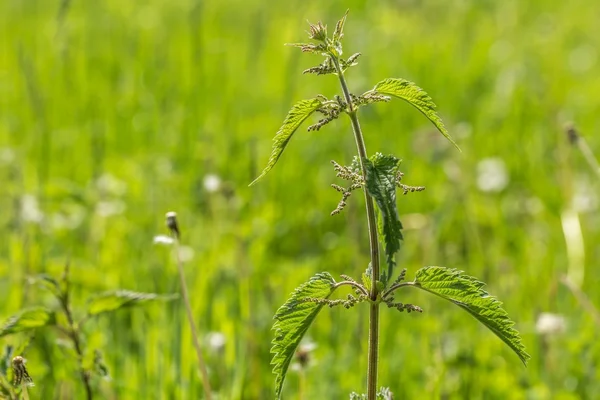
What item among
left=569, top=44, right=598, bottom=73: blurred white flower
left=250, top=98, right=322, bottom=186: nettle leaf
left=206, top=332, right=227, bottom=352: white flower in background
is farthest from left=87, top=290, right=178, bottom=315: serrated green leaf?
left=569, top=44, right=598, bottom=73: blurred white flower

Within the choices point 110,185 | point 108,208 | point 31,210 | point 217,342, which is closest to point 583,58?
point 110,185

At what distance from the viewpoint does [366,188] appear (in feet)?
4.07

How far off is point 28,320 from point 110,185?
7.00ft

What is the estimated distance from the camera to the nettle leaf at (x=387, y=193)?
1200 millimetres

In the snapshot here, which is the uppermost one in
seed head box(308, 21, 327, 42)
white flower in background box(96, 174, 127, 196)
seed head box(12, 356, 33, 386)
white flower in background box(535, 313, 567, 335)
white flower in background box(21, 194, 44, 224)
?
white flower in background box(96, 174, 127, 196)

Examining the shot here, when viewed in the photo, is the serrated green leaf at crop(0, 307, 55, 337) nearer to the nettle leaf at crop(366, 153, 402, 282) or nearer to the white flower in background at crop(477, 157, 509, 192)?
the nettle leaf at crop(366, 153, 402, 282)

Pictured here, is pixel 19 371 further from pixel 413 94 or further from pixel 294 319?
pixel 413 94

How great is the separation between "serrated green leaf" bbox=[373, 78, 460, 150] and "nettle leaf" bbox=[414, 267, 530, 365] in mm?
191

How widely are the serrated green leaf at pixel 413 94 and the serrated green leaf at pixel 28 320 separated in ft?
2.90

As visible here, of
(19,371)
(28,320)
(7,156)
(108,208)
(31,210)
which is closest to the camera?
(19,371)

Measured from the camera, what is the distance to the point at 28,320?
71.8 inches

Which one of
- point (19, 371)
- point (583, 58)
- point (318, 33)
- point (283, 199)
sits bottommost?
point (19, 371)

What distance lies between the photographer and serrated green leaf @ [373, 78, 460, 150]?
130cm

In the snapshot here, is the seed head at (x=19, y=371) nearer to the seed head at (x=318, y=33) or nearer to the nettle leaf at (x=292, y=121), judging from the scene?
the nettle leaf at (x=292, y=121)
